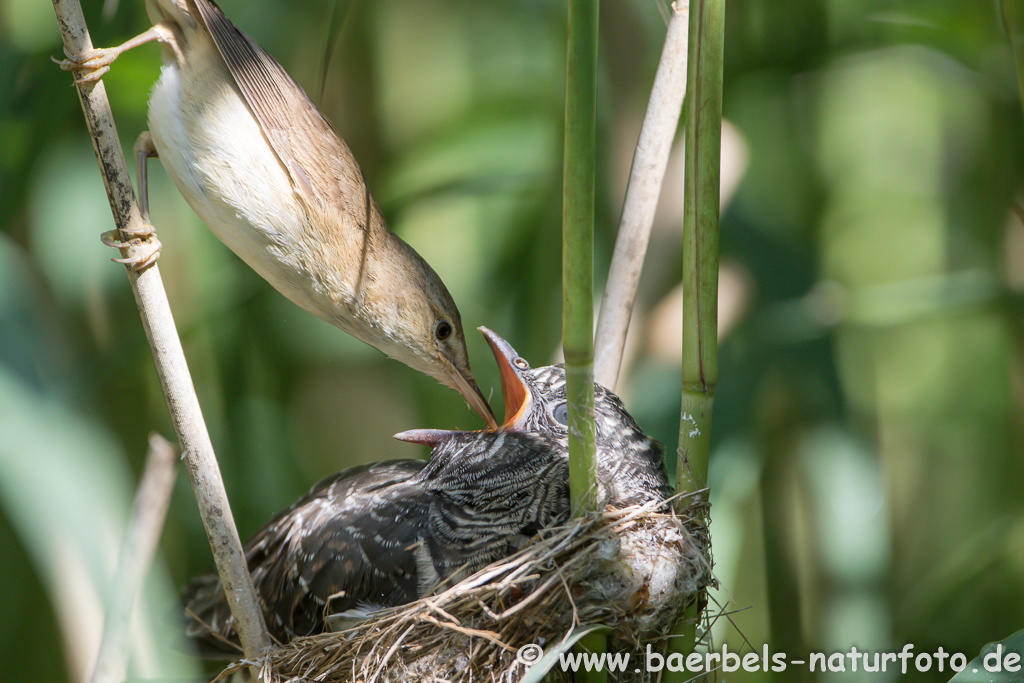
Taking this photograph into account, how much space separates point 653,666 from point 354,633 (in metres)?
0.47

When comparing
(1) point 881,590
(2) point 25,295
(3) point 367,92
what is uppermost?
(3) point 367,92

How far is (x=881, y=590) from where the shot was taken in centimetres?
193

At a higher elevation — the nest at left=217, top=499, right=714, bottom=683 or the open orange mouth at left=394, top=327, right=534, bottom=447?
the open orange mouth at left=394, top=327, right=534, bottom=447

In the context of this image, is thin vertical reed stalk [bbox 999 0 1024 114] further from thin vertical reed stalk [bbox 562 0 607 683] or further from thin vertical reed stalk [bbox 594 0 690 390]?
A: thin vertical reed stalk [bbox 562 0 607 683]

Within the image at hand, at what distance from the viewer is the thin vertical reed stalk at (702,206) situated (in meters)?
0.85

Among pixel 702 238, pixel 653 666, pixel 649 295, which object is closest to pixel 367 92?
pixel 649 295

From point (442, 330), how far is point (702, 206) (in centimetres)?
72

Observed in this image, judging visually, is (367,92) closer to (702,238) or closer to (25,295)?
(25,295)

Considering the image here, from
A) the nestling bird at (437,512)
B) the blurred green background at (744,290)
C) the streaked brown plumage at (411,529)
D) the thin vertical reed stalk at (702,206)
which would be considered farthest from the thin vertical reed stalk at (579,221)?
the blurred green background at (744,290)

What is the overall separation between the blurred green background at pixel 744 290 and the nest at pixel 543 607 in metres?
0.83

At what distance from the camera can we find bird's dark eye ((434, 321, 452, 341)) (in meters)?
1.45

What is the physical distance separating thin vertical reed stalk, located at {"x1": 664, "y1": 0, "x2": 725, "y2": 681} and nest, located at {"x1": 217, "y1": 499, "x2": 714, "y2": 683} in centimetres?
23

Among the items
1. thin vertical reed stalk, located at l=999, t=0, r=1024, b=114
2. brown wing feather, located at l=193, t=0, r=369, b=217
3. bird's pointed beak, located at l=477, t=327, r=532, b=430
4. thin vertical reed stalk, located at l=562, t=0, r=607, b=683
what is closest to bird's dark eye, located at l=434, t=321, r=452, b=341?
bird's pointed beak, located at l=477, t=327, r=532, b=430

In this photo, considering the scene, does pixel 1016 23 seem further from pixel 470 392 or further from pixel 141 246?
pixel 141 246
